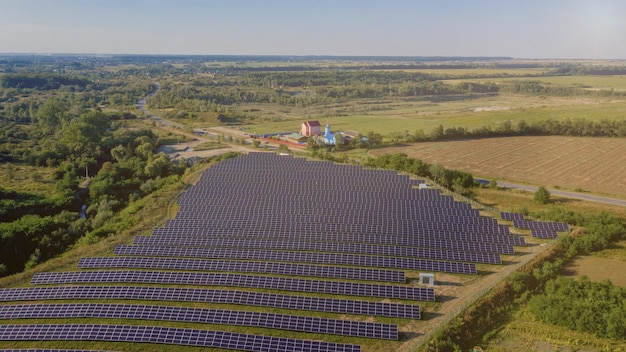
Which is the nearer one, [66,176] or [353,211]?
[353,211]

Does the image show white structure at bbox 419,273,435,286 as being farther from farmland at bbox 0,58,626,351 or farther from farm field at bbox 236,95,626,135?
farm field at bbox 236,95,626,135

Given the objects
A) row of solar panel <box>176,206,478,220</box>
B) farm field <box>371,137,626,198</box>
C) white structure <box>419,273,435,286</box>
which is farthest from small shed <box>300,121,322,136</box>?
white structure <box>419,273,435,286</box>

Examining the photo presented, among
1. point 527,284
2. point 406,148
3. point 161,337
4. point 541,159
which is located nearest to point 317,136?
point 406,148

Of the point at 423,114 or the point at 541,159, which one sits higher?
the point at 423,114

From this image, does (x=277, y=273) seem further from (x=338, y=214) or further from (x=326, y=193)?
(x=326, y=193)

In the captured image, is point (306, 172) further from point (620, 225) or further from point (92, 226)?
point (620, 225)

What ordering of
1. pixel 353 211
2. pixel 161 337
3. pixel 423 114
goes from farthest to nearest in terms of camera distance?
1. pixel 423 114
2. pixel 353 211
3. pixel 161 337

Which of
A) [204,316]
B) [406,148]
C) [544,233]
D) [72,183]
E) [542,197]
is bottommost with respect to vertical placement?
[204,316]
